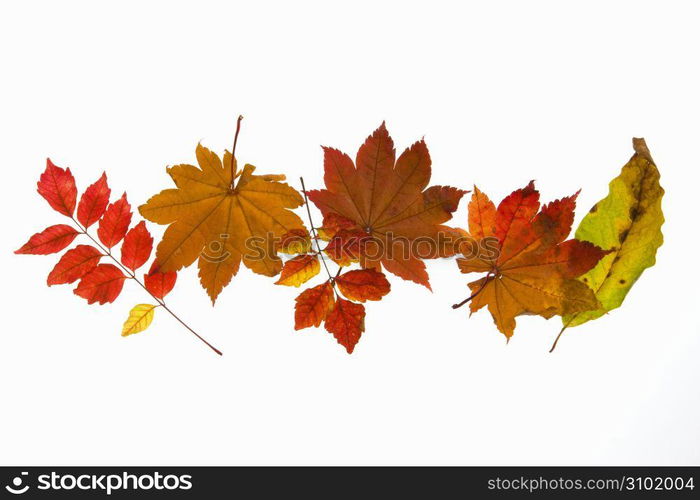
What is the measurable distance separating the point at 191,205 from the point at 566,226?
356 millimetres

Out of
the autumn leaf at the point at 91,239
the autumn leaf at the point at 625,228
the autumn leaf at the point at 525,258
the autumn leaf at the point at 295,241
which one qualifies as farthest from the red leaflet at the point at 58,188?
the autumn leaf at the point at 625,228

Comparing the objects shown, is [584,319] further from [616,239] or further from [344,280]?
[344,280]

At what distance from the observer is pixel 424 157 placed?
20.5 inches

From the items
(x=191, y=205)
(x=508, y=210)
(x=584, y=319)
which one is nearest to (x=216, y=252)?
(x=191, y=205)

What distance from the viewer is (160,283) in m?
0.59

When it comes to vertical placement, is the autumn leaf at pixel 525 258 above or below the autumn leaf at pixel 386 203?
below

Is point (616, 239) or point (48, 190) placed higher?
point (48, 190)

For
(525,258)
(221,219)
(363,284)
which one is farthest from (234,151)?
(525,258)

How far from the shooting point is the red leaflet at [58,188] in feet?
1.87

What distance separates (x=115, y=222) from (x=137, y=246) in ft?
0.10

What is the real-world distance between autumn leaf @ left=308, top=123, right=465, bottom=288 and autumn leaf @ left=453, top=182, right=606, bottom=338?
43 mm

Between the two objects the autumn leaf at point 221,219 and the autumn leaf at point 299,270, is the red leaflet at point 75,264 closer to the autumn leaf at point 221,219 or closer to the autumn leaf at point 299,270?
the autumn leaf at point 221,219

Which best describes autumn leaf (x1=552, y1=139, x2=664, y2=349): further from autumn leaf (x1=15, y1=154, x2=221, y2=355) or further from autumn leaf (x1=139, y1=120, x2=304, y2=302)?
autumn leaf (x1=15, y1=154, x2=221, y2=355)

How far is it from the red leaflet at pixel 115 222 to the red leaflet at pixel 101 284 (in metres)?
0.03
